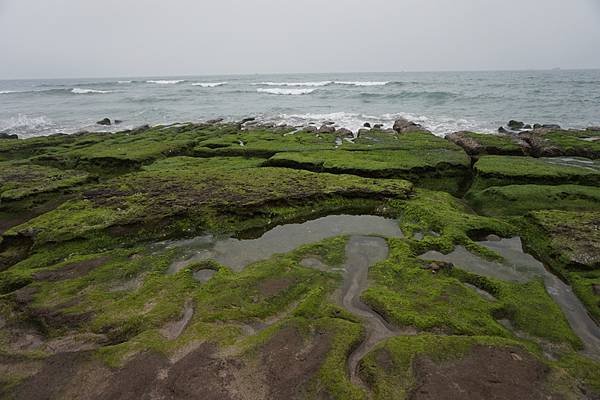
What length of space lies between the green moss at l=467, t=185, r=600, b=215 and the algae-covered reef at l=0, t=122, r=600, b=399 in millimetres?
65

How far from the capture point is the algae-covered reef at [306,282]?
5.09m

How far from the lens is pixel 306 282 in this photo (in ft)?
24.3

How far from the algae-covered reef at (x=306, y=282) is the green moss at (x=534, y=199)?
65mm

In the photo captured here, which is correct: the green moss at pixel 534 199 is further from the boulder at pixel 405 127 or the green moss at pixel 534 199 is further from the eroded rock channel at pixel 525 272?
the boulder at pixel 405 127

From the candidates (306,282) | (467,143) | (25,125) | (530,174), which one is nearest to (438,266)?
(306,282)

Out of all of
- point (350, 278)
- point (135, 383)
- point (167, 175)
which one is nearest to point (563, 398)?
point (350, 278)

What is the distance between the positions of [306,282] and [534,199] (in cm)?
876

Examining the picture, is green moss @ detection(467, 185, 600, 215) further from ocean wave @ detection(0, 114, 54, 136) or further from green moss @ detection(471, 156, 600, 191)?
ocean wave @ detection(0, 114, 54, 136)

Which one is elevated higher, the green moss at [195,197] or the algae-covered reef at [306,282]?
the green moss at [195,197]

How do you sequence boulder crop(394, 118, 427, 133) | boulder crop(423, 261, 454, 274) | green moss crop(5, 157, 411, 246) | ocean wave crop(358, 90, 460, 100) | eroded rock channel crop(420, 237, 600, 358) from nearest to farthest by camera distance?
1. eroded rock channel crop(420, 237, 600, 358)
2. boulder crop(423, 261, 454, 274)
3. green moss crop(5, 157, 411, 246)
4. boulder crop(394, 118, 427, 133)
5. ocean wave crop(358, 90, 460, 100)

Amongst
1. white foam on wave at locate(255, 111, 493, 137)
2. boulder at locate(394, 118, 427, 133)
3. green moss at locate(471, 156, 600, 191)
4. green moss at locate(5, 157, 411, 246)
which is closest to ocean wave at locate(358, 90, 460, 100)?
white foam on wave at locate(255, 111, 493, 137)

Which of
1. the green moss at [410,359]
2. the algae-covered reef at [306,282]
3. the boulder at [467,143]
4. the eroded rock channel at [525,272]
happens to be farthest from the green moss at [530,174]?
the green moss at [410,359]

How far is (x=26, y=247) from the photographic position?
947 centimetres

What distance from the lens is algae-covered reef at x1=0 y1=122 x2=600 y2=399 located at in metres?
5.09
